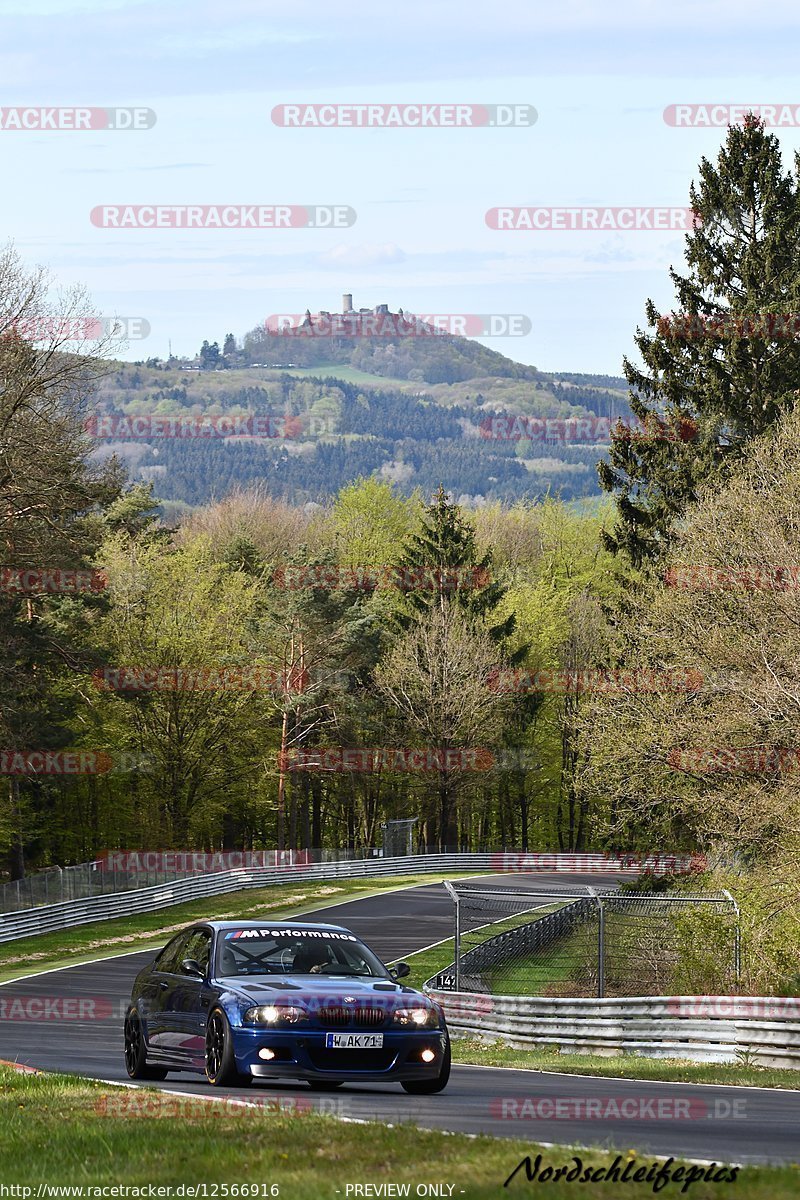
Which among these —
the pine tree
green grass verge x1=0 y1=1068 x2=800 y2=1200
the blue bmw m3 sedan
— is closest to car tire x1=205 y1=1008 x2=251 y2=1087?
the blue bmw m3 sedan

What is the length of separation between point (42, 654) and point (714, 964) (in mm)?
32440

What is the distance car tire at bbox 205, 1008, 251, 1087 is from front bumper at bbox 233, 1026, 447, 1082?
2.9 inches

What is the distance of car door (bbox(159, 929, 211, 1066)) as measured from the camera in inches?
523

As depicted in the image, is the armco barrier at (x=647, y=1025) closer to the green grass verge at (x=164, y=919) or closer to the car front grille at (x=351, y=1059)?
the car front grille at (x=351, y=1059)

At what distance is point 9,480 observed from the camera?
122 ft

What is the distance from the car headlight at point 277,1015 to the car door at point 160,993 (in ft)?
5.08

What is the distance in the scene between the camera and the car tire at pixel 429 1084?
42.9 feet

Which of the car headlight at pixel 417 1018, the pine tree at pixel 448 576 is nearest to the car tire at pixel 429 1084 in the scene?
the car headlight at pixel 417 1018

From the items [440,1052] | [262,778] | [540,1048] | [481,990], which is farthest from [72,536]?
[262,778]

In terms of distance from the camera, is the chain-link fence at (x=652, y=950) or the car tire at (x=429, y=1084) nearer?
the car tire at (x=429, y=1084)

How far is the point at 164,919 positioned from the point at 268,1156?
43620mm

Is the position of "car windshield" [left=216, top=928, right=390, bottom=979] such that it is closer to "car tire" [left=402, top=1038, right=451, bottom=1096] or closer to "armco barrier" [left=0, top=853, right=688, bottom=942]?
"car tire" [left=402, top=1038, right=451, bottom=1096]

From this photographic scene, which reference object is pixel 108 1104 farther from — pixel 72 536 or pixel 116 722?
pixel 116 722

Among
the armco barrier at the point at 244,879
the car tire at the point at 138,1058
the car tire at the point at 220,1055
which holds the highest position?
the car tire at the point at 220,1055
